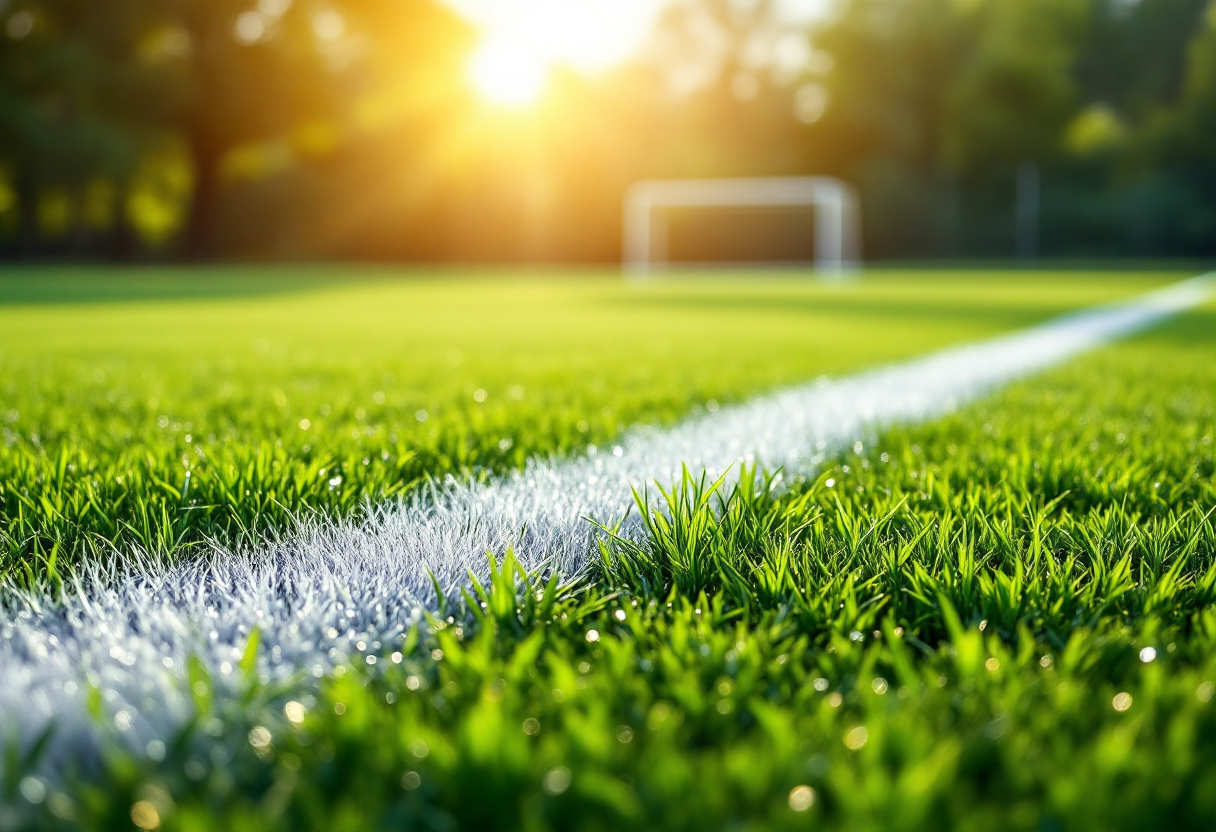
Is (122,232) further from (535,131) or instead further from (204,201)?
(535,131)

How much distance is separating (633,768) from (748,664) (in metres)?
0.24

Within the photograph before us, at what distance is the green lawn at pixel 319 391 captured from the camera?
159cm

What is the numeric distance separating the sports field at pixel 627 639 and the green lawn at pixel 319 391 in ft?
0.06

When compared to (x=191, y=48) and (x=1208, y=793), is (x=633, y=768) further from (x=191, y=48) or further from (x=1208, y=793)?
(x=191, y=48)

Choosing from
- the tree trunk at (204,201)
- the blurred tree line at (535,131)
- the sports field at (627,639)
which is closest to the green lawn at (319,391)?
the sports field at (627,639)

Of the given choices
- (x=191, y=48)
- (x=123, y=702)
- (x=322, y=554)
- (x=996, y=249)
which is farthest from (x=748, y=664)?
(x=996, y=249)

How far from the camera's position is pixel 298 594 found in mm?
1257

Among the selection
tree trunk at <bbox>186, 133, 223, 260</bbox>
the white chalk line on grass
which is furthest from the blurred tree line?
the white chalk line on grass

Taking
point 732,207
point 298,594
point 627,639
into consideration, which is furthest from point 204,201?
point 627,639

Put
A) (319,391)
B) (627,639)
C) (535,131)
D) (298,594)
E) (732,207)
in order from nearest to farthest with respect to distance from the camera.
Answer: (627,639), (298,594), (319,391), (732,207), (535,131)

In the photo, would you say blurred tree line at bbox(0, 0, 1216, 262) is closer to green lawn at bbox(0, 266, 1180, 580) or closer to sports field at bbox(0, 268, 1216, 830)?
green lawn at bbox(0, 266, 1180, 580)

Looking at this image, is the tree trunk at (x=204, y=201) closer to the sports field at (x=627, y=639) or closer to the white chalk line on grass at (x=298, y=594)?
the sports field at (x=627, y=639)

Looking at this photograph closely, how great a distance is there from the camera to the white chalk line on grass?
3.11 ft

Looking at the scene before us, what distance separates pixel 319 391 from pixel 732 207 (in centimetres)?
2395
